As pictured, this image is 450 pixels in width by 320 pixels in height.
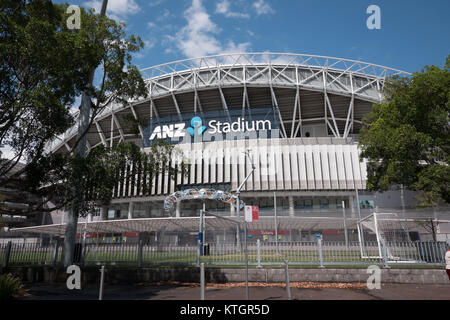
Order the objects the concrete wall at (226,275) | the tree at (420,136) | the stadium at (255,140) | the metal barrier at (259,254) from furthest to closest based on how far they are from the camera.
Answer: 1. the stadium at (255,140)
2. the tree at (420,136)
3. the metal barrier at (259,254)
4. the concrete wall at (226,275)

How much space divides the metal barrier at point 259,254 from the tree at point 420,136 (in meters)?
5.21

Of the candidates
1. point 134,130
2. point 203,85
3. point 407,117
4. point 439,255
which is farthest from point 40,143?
point 203,85

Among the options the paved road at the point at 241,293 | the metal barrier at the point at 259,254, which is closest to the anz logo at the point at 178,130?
the metal barrier at the point at 259,254

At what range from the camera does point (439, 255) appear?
13.8 m

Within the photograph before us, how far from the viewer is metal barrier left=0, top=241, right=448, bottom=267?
13.9 m

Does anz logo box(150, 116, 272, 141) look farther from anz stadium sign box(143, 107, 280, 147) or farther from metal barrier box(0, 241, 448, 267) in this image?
metal barrier box(0, 241, 448, 267)

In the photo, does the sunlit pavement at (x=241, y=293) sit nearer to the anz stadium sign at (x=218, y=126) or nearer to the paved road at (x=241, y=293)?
the paved road at (x=241, y=293)

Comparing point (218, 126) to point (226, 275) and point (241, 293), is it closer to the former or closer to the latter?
point (226, 275)

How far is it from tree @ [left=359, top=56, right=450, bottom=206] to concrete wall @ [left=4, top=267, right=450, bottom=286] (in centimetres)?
724

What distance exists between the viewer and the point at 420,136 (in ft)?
57.0

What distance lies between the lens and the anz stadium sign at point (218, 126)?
54.6 m

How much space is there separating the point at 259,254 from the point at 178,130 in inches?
1795

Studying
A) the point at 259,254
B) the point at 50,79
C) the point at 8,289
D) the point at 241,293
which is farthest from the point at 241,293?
the point at 50,79
